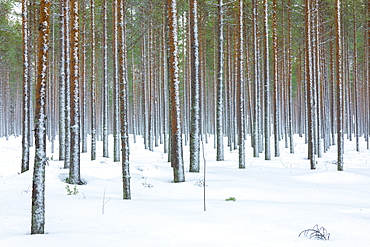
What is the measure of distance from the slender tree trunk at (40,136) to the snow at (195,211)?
325mm

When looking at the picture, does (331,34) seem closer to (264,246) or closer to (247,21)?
(247,21)

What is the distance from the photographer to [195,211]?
641 cm

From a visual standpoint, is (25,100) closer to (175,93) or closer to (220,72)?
(175,93)

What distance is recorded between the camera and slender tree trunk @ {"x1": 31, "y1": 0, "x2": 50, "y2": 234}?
4941mm

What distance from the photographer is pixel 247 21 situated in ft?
77.3

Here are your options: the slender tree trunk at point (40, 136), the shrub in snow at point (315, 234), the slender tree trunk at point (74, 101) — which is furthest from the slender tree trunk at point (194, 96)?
the slender tree trunk at point (40, 136)

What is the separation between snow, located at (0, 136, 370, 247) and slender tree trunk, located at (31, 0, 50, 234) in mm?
325

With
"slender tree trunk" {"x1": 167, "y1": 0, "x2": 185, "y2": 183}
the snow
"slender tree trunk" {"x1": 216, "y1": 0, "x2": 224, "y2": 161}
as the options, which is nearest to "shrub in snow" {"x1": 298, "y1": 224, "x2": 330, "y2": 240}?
the snow

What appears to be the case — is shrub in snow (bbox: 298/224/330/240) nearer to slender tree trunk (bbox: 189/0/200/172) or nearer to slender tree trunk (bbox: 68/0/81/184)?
slender tree trunk (bbox: 189/0/200/172)

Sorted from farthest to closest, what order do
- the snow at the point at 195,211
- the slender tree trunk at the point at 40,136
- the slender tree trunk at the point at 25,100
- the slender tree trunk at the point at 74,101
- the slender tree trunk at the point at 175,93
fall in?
the slender tree trunk at the point at 25,100
the slender tree trunk at the point at 175,93
the slender tree trunk at the point at 74,101
the slender tree trunk at the point at 40,136
the snow at the point at 195,211

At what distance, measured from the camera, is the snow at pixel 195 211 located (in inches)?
183

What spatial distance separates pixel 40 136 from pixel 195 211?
3333 millimetres

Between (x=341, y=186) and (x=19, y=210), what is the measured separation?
941cm

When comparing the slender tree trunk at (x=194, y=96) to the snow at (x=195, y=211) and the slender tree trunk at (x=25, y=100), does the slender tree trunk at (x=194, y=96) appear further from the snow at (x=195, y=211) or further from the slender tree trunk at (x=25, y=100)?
the slender tree trunk at (x=25, y=100)
